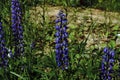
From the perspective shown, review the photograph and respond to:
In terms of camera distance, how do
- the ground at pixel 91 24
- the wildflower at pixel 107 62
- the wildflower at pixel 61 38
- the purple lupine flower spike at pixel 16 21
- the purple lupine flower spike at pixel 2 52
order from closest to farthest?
1. the wildflower at pixel 107 62
2. the wildflower at pixel 61 38
3. the purple lupine flower spike at pixel 2 52
4. the purple lupine flower spike at pixel 16 21
5. the ground at pixel 91 24

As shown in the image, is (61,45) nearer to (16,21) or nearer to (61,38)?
(61,38)

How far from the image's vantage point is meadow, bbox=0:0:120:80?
3.56 meters

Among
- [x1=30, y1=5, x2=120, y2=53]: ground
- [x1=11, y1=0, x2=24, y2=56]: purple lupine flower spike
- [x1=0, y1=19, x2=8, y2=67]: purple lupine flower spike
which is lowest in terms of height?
[x1=30, y1=5, x2=120, y2=53]: ground

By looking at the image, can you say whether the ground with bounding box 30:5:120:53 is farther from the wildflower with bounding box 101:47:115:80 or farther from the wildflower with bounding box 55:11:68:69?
the wildflower with bounding box 101:47:115:80

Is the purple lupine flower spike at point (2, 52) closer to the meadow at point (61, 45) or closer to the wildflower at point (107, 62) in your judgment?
the meadow at point (61, 45)

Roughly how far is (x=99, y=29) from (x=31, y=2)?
1801 millimetres

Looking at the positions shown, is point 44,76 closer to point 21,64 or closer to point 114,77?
point 21,64

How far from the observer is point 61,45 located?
138 inches

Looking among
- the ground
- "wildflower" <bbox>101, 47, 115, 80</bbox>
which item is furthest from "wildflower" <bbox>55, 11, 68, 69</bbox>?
the ground

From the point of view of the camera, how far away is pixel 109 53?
10.5 ft

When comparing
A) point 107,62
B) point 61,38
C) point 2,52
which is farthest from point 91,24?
point 107,62

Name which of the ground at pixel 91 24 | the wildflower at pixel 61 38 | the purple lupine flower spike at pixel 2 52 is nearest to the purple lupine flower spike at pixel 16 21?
the purple lupine flower spike at pixel 2 52

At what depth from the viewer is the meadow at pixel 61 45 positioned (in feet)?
11.7

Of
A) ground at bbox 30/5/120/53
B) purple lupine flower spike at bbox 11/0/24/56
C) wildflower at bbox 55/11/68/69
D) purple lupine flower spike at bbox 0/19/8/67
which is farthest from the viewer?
ground at bbox 30/5/120/53
